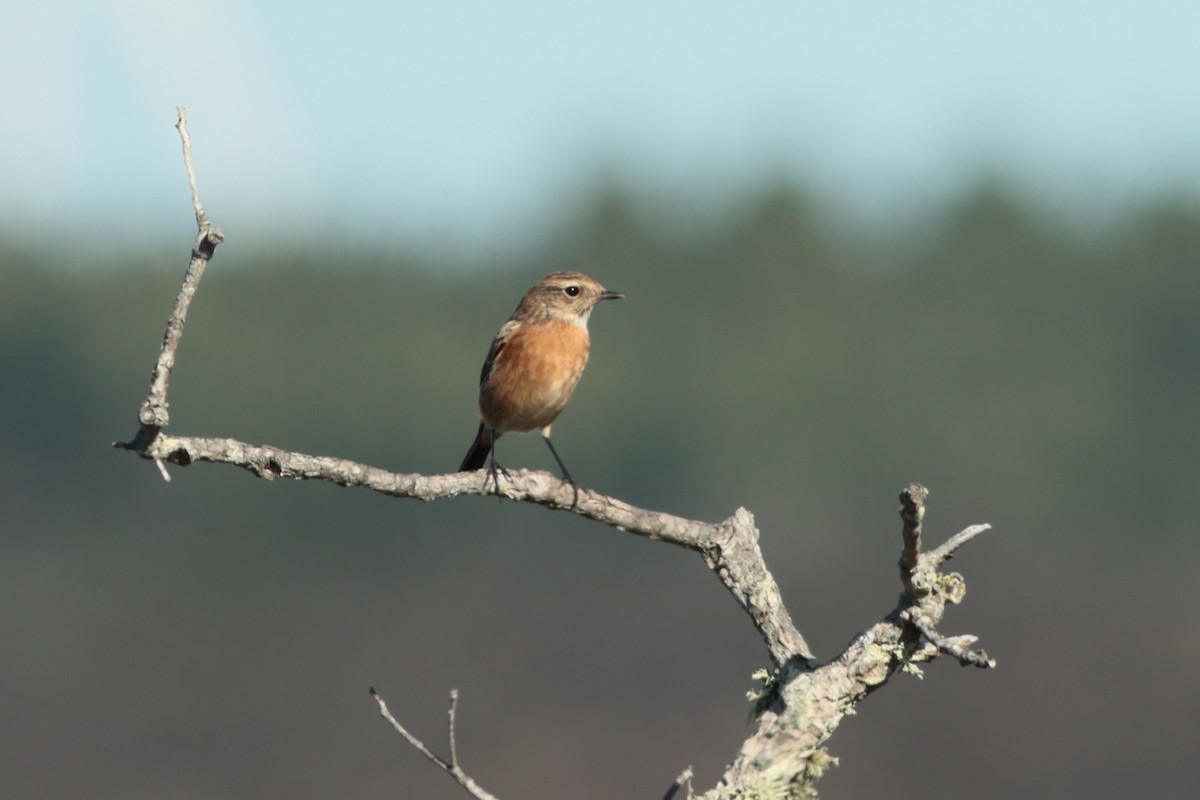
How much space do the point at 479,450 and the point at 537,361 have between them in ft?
2.98

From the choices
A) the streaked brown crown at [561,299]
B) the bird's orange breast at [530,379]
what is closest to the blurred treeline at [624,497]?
the streaked brown crown at [561,299]

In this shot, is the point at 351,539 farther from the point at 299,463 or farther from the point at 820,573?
the point at 299,463

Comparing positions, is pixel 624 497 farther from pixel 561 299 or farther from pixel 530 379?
pixel 530 379

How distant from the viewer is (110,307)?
83812mm

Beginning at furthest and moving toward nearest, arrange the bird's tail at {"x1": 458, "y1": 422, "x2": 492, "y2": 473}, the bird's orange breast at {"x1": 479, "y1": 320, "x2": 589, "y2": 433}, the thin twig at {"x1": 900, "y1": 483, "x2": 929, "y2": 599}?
the bird's tail at {"x1": 458, "y1": 422, "x2": 492, "y2": 473}
the bird's orange breast at {"x1": 479, "y1": 320, "x2": 589, "y2": 433}
the thin twig at {"x1": 900, "y1": 483, "x2": 929, "y2": 599}

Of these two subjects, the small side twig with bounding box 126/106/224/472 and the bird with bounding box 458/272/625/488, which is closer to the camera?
the small side twig with bounding box 126/106/224/472

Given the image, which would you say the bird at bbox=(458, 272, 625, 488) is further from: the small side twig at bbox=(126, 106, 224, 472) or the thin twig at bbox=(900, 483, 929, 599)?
the small side twig at bbox=(126, 106, 224, 472)

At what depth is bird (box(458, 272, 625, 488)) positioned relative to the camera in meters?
9.02

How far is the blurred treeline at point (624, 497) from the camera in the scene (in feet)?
101

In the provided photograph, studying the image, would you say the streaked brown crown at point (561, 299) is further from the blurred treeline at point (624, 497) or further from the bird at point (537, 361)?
the blurred treeline at point (624, 497)

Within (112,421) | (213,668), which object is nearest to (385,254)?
(112,421)

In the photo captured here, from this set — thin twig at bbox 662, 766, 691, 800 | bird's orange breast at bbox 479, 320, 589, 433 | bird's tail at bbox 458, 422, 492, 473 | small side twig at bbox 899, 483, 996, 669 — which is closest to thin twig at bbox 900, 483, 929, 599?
small side twig at bbox 899, 483, 996, 669

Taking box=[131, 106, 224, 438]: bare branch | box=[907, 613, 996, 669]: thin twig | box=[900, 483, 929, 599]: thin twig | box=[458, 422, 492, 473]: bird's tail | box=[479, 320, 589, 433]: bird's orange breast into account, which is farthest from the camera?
box=[458, 422, 492, 473]: bird's tail

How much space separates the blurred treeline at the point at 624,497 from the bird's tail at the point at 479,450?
54.3 ft
